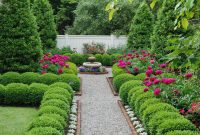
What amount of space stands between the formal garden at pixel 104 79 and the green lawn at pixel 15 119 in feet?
0.07

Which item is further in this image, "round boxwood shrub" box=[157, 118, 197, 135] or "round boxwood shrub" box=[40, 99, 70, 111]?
"round boxwood shrub" box=[40, 99, 70, 111]

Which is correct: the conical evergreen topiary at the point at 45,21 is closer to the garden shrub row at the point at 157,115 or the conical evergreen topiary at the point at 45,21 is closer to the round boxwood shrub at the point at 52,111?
the garden shrub row at the point at 157,115

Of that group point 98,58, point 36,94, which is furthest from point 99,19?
point 36,94

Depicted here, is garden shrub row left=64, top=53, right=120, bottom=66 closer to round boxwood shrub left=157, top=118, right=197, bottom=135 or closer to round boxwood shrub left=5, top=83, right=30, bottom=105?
round boxwood shrub left=5, top=83, right=30, bottom=105

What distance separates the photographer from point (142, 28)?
806 inches

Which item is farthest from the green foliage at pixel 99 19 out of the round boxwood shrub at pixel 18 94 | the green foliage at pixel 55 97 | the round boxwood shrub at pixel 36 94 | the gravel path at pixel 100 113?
the green foliage at pixel 55 97

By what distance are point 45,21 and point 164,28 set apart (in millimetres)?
8378

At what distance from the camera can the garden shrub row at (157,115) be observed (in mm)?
6410

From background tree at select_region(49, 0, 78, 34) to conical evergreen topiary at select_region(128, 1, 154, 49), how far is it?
1101 cm

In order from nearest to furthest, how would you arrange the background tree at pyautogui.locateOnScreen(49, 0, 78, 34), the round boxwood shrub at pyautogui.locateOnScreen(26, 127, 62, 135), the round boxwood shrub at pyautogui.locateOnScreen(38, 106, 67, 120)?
1. the round boxwood shrub at pyautogui.locateOnScreen(26, 127, 62, 135)
2. the round boxwood shrub at pyautogui.locateOnScreen(38, 106, 67, 120)
3. the background tree at pyautogui.locateOnScreen(49, 0, 78, 34)

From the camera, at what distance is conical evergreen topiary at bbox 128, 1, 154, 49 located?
20.4 meters

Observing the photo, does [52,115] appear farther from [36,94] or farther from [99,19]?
[99,19]

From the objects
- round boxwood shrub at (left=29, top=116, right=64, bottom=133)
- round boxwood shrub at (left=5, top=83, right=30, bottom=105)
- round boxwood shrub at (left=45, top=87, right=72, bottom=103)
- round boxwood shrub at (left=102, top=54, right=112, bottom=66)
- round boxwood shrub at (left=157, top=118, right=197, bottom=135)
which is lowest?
round boxwood shrub at (left=102, top=54, right=112, bottom=66)

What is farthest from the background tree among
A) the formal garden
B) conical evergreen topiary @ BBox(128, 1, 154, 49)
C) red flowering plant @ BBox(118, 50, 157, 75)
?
red flowering plant @ BBox(118, 50, 157, 75)
